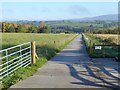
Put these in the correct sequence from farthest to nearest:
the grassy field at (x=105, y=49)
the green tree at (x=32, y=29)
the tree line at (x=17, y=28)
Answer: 1. the green tree at (x=32, y=29)
2. the tree line at (x=17, y=28)
3. the grassy field at (x=105, y=49)

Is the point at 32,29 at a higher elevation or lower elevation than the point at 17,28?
lower

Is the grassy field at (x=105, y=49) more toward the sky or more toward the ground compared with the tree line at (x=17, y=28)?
more toward the ground

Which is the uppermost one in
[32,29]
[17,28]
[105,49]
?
[17,28]

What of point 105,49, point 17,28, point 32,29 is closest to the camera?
point 105,49

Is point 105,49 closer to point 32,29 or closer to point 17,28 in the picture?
point 17,28

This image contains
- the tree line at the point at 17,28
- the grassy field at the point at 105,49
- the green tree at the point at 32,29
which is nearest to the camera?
the grassy field at the point at 105,49

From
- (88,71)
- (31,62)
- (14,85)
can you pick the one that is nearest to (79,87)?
(14,85)

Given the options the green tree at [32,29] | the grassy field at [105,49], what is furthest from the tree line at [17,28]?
the grassy field at [105,49]

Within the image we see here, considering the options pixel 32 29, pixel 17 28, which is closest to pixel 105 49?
pixel 17 28

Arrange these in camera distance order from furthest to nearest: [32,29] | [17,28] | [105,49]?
1. [32,29]
2. [17,28]
3. [105,49]

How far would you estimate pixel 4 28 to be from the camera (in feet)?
479

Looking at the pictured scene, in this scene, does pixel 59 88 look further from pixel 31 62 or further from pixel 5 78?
pixel 31 62

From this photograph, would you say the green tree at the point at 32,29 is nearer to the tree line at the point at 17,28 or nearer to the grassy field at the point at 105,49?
the tree line at the point at 17,28

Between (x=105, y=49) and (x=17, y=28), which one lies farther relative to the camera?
(x=17, y=28)
